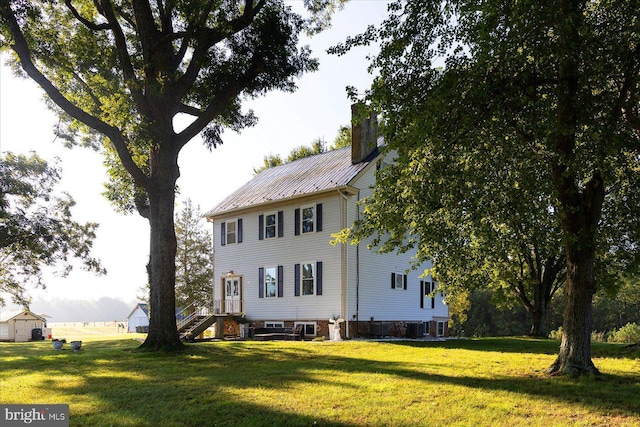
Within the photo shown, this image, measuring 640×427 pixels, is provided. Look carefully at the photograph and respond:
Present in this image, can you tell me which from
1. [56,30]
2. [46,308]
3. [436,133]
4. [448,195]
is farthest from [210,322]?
[46,308]

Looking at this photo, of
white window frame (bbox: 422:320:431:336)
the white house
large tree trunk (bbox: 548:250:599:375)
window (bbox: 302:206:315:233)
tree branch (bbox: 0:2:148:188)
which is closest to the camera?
large tree trunk (bbox: 548:250:599:375)

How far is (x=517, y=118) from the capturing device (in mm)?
10141

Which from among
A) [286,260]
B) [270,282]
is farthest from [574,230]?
[270,282]

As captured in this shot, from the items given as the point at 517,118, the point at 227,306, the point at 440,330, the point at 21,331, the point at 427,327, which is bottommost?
the point at 21,331

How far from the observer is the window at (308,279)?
22.1 meters

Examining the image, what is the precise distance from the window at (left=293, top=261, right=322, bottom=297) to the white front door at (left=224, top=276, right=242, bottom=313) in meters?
4.17

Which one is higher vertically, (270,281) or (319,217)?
(319,217)

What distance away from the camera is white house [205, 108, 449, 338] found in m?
21.2

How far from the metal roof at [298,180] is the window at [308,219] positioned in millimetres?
780

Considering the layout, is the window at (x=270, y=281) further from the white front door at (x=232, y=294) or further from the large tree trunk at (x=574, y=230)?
the large tree trunk at (x=574, y=230)

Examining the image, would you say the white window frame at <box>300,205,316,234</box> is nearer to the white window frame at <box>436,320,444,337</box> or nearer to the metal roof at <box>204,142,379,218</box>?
the metal roof at <box>204,142,379,218</box>

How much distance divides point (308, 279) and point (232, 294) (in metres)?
5.74

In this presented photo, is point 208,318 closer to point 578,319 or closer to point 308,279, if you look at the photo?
point 308,279

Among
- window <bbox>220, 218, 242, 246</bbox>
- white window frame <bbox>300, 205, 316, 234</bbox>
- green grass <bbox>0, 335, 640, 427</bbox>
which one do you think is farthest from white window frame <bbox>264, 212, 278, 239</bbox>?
green grass <bbox>0, 335, 640, 427</bbox>
